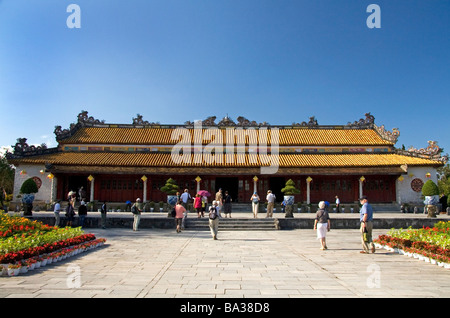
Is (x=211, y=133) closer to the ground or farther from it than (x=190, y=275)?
farther from it

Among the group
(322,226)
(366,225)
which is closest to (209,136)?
(322,226)

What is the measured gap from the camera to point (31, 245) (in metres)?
8.55

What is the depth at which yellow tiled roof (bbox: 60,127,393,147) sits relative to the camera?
31516 mm

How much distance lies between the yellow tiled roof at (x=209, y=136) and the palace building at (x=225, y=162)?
0.10m

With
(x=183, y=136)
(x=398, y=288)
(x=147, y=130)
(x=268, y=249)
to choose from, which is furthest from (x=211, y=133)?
(x=398, y=288)

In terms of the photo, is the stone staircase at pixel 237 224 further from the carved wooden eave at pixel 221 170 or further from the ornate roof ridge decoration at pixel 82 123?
the ornate roof ridge decoration at pixel 82 123

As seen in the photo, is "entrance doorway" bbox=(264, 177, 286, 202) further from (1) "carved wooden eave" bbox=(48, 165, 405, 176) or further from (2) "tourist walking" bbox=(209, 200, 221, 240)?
(2) "tourist walking" bbox=(209, 200, 221, 240)

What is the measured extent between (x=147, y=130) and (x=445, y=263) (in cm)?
3019

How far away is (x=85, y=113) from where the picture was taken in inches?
1350

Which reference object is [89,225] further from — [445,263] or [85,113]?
[85,113]

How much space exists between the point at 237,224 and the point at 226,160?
13123mm

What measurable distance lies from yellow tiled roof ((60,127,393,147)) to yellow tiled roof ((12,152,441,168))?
1324mm

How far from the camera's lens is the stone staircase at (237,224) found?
1736 cm

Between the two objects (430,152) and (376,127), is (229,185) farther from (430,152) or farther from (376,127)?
(430,152)
